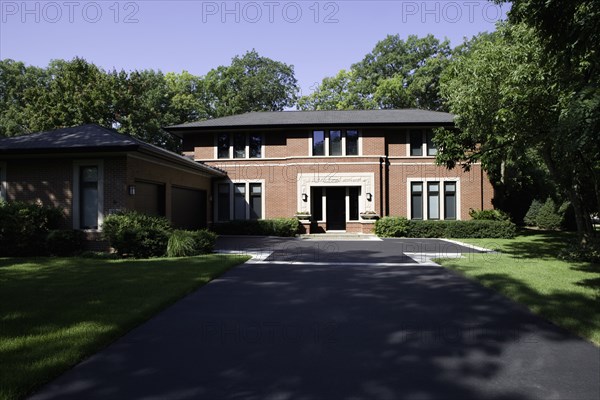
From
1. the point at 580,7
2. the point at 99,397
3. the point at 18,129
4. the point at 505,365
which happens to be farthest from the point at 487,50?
the point at 18,129

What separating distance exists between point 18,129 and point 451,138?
40.5m

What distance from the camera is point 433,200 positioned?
24094 millimetres

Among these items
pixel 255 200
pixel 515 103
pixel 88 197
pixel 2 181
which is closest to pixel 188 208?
pixel 255 200

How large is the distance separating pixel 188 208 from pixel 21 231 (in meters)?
8.11

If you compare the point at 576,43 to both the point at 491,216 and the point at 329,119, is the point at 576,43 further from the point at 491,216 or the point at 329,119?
the point at 329,119

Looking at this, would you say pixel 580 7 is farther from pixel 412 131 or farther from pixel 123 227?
pixel 412 131

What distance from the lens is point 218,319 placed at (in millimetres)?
6066

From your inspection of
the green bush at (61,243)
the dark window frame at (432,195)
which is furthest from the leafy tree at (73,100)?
the dark window frame at (432,195)

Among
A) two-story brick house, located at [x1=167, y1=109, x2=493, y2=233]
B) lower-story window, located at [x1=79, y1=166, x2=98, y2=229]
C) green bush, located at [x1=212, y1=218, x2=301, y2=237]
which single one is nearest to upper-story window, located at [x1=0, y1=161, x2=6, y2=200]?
lower-story window, located at [x1=79, y1=166, x2=98, y2=229]

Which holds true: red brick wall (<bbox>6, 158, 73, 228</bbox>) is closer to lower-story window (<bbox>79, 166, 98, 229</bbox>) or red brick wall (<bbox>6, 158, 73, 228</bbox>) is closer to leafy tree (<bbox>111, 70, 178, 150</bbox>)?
lower-story window (<bbox>79, 166, 98, 229</bbox>)

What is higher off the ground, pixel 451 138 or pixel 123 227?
pixel 451 138

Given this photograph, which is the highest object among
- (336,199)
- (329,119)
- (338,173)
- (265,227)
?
(329,119)

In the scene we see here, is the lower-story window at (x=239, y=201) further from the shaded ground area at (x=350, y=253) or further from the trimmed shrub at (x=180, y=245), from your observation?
the trimmed shrub at (x=180, y=245)

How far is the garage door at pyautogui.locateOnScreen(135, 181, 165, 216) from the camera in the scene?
15.0m
